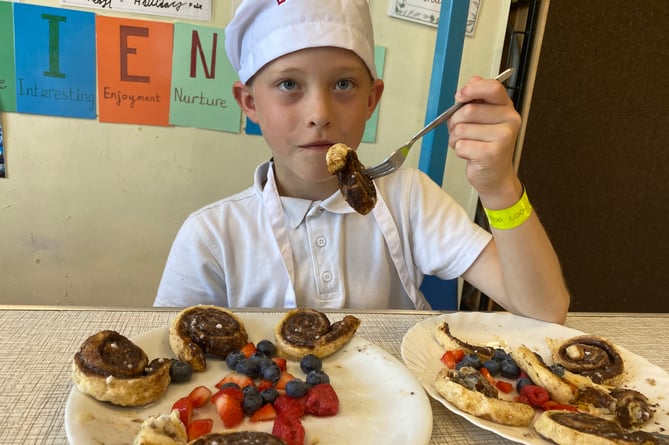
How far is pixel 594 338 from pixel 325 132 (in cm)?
73

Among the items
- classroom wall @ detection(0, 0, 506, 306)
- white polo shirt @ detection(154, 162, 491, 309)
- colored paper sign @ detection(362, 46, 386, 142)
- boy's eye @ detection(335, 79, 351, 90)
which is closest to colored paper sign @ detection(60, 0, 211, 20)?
classroom wall @ detection(0, 0, 506, 306)

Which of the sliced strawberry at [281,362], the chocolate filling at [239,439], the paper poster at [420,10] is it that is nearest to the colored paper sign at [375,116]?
the paper poster at [420,10]

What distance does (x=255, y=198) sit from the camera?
138 cm

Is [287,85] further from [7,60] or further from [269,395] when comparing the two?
[7,60]

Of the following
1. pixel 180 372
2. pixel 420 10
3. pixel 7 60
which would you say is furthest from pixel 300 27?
pixel 7 60

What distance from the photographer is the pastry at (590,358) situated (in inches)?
32.3

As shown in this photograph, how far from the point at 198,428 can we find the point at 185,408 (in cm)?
4

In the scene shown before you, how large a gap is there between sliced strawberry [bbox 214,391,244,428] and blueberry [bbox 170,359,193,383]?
3.3 inches

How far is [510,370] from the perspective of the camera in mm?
822

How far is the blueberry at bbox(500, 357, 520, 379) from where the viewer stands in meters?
0.82

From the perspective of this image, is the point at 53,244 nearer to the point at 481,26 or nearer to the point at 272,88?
the point at 272,88

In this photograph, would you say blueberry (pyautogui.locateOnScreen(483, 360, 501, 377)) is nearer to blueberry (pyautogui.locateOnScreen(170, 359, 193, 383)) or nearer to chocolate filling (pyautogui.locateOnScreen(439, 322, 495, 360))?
chocolate filling (pyautogui.locateOnScreen(439, 322, 495, 360))

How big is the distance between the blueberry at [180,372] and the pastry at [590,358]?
2.24 feet

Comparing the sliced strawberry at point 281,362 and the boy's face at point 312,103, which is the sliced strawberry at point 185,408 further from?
the boy's face at point 312,103
